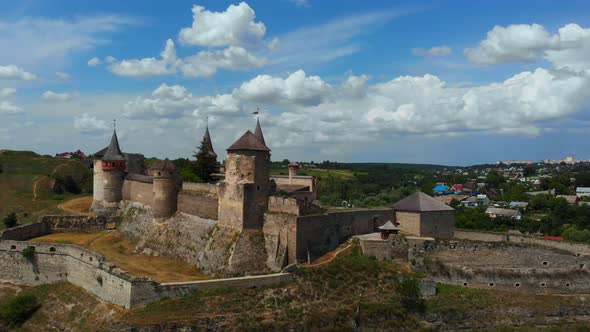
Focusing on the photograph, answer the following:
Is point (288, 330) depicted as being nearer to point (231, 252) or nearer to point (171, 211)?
point (231, 252)

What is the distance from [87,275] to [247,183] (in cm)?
1175

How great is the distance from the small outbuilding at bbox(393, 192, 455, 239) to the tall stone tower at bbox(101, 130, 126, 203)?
83.3 ft

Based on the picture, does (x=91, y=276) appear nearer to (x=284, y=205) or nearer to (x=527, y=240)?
(x=284, y=205)

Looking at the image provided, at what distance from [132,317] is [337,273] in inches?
473

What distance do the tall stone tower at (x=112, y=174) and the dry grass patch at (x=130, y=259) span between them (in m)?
4.10

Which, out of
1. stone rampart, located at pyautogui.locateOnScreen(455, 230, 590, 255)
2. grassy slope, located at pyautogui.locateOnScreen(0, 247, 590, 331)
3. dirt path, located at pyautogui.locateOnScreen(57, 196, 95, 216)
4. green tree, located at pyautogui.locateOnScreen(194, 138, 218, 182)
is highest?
green tree, located at pyautogui.locateOnScreen(194, 138, 218, 182)

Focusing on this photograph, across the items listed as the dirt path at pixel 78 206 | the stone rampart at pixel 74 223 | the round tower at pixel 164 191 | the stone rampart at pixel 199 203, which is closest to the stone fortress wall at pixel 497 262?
the stone rampart at pixel 199 203

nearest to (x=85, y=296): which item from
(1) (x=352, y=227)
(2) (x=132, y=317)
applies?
(2) (x=132, y=317)

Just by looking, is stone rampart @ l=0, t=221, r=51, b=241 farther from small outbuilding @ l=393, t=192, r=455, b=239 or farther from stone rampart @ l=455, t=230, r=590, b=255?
stone rampart @ l=455, t=230, r=590, b=255

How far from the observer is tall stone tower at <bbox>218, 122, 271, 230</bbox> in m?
32.1

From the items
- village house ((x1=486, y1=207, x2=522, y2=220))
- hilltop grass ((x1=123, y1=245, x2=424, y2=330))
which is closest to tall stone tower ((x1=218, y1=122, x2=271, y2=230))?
hilltop grass ((x1=123, y1=245, x2=424, y2=330))

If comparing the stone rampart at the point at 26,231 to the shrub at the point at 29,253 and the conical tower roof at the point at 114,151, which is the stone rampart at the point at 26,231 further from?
the conical tower roof at the point at 114,151

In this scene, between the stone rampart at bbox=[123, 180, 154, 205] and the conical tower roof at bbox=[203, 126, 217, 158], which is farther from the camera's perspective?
the conical tower roof at bbox=[203, 126, 217, 158]

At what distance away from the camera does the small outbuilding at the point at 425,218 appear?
3591 cm
